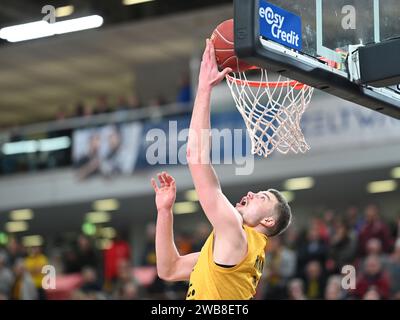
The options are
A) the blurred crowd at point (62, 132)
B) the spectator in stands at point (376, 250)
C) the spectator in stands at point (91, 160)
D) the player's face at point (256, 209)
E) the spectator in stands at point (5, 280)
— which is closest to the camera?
the player's face at point (256, 209)

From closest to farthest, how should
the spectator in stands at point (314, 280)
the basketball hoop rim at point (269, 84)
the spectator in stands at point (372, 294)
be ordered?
the basketball hoop rim at point (269, 84) < the spectator in stands at point (372, 294) < the spectator in stands at point (314, 280)

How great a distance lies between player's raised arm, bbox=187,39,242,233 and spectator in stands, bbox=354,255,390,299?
5.82 meters

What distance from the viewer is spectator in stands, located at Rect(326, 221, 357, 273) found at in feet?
35.9

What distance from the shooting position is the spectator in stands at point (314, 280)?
10.8 m

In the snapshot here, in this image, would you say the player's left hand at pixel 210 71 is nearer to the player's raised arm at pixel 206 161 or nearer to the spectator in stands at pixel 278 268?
the player's raised arm at pixel 206 161

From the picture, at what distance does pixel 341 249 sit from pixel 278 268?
3.07ft

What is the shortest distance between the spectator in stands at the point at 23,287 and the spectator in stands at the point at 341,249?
13.2 feet

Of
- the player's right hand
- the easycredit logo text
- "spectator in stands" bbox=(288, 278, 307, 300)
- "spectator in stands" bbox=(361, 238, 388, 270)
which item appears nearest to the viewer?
the easycredit logo text

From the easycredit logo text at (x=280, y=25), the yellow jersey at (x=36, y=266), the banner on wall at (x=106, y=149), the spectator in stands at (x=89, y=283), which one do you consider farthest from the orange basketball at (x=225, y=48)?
the banner on wall at (x=106, y=149)

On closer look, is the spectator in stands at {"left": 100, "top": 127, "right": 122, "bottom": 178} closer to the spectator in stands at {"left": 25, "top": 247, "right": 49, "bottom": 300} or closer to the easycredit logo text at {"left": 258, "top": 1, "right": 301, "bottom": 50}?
the spectator in stands at {"left": 25, "top": 247, "right": 49, "bottom": 300}

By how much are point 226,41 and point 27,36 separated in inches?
526

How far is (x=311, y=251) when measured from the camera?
11.3 metres

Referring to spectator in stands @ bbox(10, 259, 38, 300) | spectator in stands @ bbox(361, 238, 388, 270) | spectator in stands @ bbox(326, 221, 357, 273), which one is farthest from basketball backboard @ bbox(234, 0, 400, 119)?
spectator in stands @ bbox(10, 259, 38, 300)
